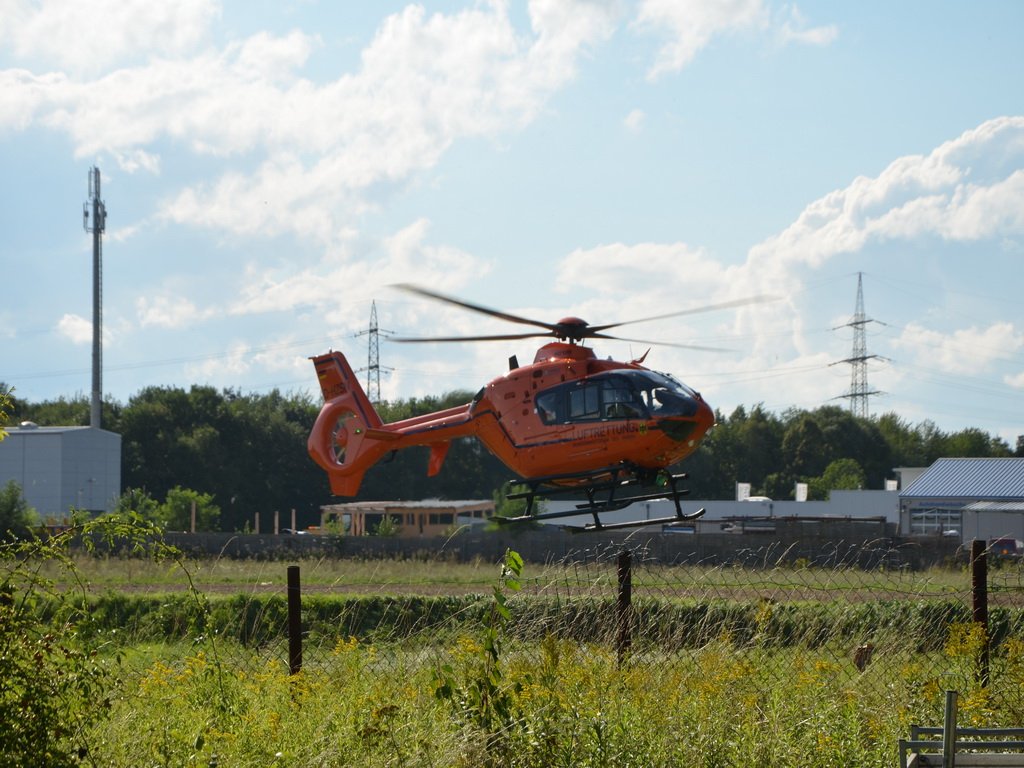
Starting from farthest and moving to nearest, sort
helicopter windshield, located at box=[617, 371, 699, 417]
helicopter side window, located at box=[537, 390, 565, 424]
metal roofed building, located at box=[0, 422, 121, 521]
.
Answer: metal roofed building, located at box=[0, 422, 121, 521]
helicopter side window, located at box=[537, 390, 565, 424]
helicopter windshield, located at box=[617, 371, 699, 417]

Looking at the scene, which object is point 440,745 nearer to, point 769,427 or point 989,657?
point 989,657

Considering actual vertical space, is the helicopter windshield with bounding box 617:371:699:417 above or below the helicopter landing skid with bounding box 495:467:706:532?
above

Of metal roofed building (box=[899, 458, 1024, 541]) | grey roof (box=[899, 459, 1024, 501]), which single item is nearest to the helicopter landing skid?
metal roofed building (box=[899, 458, 1024, 541])

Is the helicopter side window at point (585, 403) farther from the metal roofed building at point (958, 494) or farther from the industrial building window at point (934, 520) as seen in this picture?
the industrial building window at point (934, 520)

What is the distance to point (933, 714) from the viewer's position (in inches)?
320

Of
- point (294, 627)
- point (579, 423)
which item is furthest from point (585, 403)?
point (294, 627)

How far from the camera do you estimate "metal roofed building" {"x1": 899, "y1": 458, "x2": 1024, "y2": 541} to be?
51250mm

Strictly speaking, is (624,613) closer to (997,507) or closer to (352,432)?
(352,432)

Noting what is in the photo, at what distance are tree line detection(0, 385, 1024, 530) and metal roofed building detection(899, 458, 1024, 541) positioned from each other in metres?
21.8

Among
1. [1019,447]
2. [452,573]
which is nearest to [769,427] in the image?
[1019,447]

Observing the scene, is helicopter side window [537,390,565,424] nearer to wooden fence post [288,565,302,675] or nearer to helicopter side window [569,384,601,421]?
helicopter side window [569,384,601,421]

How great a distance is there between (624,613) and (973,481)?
49400 millimetres

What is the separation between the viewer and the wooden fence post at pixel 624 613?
907cm

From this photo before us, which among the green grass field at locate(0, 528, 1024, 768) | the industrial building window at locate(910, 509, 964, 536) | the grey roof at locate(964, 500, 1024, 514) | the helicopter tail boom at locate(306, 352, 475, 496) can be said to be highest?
the helicopter tail boom at locate(306, 352, 475, 496)
